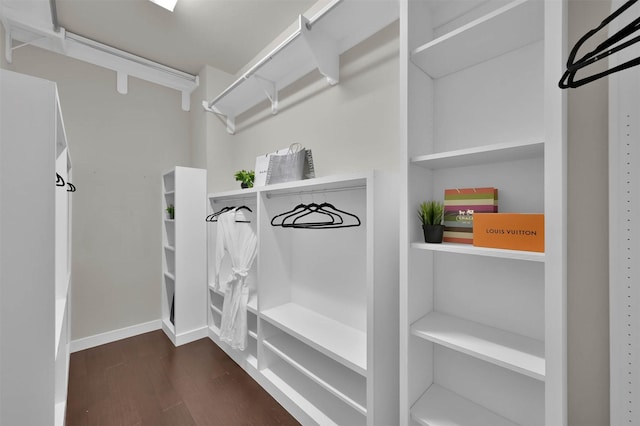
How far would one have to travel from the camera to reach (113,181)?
2.90 metres

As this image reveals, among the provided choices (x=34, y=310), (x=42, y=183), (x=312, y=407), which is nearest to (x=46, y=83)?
(x=42, y=183)

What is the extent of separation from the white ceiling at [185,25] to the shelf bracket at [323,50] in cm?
49

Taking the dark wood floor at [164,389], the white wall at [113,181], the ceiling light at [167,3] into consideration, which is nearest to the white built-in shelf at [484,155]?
the dark wood floor at [164,389]

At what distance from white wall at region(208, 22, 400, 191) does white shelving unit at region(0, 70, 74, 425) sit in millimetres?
1451

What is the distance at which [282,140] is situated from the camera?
245 cm

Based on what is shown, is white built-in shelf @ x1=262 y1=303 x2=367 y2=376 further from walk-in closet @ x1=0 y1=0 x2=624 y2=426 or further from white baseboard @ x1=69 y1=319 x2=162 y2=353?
white baseboard @ x1=69 y1=319 x2=162 y2=353

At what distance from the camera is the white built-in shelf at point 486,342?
37.2 inches

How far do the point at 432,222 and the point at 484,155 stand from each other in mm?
328

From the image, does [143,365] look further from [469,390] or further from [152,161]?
[469,390]

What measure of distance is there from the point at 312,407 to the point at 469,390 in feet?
3.16

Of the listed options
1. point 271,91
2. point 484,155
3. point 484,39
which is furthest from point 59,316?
point 484,39

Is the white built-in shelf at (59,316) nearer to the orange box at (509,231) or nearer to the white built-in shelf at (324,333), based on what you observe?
the white built-in shelf at (324,333)

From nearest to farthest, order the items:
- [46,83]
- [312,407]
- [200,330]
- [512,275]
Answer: [46,83]
[512,275]
[312,407]
[200,330]

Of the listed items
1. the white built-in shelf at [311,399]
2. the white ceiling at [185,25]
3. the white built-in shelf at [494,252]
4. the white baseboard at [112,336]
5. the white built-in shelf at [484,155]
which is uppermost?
the white ceiling at [185,25]
